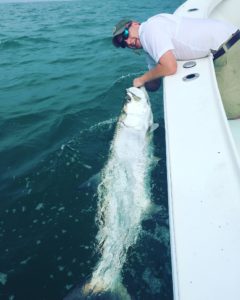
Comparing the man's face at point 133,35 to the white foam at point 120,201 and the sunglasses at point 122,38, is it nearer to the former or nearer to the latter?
the sunglasses at point 122,38

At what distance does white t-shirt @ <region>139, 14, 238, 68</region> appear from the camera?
123 inches

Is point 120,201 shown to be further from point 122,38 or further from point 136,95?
point 122,38

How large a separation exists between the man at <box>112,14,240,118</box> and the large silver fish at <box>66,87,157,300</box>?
567mm

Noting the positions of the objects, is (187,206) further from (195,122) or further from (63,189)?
(63,189)

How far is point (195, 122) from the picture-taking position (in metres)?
2.46

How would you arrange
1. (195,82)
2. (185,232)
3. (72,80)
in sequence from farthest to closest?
(72,80) → (195,82) → (185,232)

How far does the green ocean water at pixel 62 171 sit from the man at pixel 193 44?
109cm

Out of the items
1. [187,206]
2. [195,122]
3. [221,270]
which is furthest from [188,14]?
[221,270]

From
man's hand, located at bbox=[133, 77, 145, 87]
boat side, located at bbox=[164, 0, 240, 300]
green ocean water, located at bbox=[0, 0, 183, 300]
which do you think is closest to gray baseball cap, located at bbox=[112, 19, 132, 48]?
man's hand, located at bbox=[133, 77, 145, 87]

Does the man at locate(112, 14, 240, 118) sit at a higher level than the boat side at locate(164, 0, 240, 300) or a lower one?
higher

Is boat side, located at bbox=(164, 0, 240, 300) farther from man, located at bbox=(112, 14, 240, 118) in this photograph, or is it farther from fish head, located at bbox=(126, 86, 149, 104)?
fish head, located at bbox=(126, 86, 149, 104)

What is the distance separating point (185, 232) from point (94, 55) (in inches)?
291

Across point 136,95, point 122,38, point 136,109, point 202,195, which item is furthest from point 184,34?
point 202,195

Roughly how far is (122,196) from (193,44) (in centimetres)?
166
